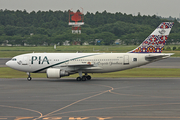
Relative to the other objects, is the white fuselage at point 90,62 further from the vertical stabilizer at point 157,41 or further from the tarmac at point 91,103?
the tarmac at point 91,103

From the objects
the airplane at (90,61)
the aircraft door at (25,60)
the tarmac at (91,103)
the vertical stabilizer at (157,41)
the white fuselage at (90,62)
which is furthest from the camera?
the vertical stabilizer at (157,41)

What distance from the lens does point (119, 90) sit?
98.1ft

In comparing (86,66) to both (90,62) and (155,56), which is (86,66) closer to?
(90,62)

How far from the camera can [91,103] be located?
23.1 meters

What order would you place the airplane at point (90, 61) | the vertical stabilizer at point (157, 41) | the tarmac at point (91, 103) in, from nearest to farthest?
the tarmac at point (91, 103)
the airplane at point (90, 61)
the vertical stabilizer at point (157, 41)

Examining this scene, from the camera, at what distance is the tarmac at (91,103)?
19.0 meters

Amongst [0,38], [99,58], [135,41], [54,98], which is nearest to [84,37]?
[135,41]

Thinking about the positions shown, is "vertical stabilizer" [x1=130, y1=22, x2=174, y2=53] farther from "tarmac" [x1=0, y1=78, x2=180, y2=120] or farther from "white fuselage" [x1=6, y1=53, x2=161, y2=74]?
"tarmac" [x1=0, y1=78, x2=180, y2=120]

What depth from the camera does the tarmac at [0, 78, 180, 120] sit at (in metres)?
19.0

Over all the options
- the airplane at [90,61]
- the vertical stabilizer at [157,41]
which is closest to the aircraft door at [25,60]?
the airplane at [90,61]

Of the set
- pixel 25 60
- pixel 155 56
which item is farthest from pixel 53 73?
pixel 155 56

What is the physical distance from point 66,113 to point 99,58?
20.5m

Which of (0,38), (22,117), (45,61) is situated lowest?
(22,117)

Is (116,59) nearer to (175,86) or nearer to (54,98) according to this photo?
(175,86)
